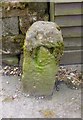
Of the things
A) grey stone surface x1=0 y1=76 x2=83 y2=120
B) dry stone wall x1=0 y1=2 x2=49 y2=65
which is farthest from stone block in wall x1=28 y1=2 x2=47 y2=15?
grey stone surface x1=0 y1=76 x2=83 y2=120

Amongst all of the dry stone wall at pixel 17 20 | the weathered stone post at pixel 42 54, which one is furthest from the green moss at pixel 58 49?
the dry stone wall at pixel 17 20

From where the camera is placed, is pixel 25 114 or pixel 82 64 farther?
pixel 82 64

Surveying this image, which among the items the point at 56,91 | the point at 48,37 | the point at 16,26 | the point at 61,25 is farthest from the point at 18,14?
the point at 56,91

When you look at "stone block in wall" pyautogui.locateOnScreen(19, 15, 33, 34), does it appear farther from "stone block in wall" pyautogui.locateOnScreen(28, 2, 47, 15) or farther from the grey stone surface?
the grey stone surface

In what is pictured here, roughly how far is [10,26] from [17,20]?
0.10 meters

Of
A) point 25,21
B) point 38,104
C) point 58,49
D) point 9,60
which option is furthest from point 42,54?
point 9,60

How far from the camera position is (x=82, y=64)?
12.6ft

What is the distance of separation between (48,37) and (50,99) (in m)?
0.61

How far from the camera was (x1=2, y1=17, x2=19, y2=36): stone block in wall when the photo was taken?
12.0ft

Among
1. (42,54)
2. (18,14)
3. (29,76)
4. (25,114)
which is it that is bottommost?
(25,114)

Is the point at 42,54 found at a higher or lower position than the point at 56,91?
higher

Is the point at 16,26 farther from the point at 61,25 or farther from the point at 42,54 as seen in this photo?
the point at 42,54

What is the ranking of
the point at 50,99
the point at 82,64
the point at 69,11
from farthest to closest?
the point at 82,64 < the point at 69,11 < the point at 50,99

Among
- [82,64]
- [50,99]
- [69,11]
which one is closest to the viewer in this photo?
[50,99]
